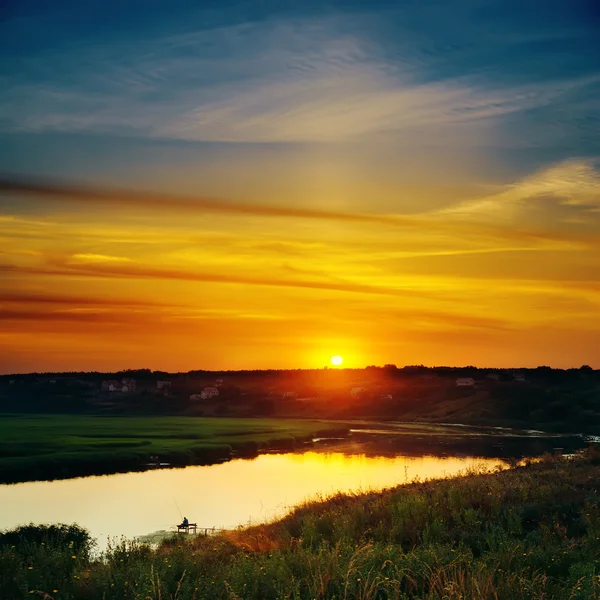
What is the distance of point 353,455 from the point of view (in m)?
61.2

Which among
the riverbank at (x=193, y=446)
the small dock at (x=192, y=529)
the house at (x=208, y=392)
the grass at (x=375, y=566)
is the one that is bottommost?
the riverbank at (x=193, y=446)

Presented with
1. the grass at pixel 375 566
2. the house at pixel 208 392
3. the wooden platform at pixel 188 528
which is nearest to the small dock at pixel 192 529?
the wooden platform at pixel 188 528

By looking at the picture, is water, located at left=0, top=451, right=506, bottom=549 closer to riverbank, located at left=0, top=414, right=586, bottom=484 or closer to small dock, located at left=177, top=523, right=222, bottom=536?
small dock, located at left=177, top=523, right=222, bottom=536

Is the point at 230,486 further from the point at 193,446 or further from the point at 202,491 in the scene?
the point at 193,446

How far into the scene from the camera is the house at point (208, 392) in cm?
17050

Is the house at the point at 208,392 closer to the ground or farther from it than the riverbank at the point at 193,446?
farther from it

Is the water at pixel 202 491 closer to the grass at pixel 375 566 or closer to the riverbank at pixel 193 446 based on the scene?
the riverbank at pixel 193 446

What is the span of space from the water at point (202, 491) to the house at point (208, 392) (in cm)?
11301

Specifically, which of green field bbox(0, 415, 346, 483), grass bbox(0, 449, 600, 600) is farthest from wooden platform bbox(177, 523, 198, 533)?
green field bbox(0, 415, 346, 483)

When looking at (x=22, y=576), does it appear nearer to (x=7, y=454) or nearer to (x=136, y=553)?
(x=136, y=553)

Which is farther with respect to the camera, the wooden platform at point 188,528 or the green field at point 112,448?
the green field at point 112,448

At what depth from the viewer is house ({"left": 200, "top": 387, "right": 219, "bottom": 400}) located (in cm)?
17050

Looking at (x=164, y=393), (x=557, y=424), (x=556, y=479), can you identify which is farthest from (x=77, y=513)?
(x=164, y=393)

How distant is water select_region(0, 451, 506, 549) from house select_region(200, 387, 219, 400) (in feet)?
371
